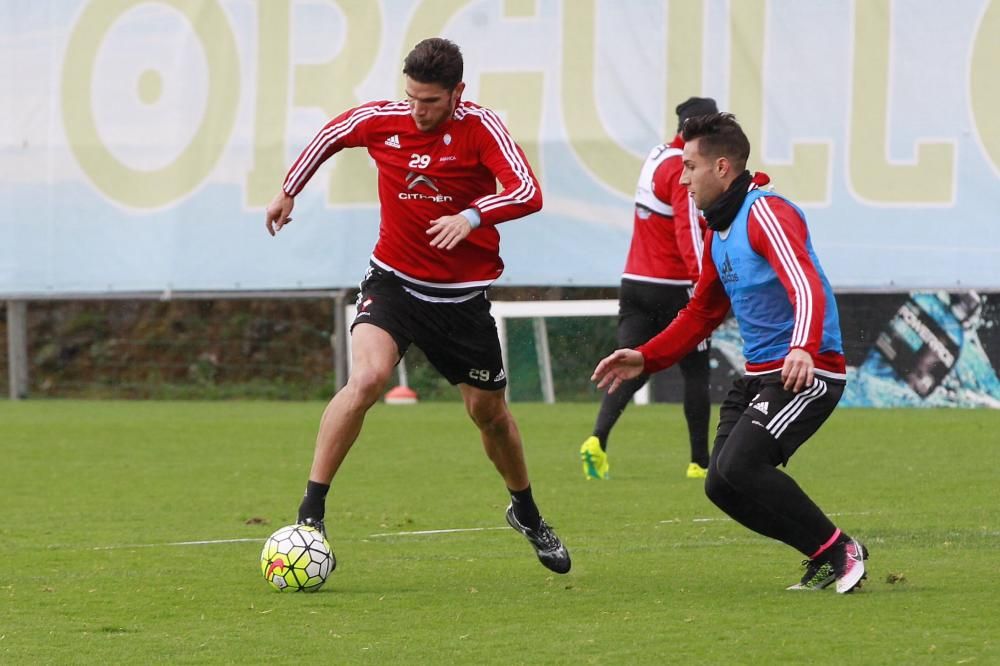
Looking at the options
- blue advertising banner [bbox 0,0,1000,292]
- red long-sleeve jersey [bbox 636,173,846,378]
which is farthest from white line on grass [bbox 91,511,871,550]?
blue advertising banner [bbox 0,0,1000,292]

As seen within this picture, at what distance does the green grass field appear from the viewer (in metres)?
5.00

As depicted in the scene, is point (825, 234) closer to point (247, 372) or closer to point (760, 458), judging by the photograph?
point (247, 372)

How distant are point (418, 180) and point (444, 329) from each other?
0.61 m

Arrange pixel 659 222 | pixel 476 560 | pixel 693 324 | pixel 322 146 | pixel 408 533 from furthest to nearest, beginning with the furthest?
1. pixel 659 222
2. pixel 408 533
3. pixel 322 146
4. pixel 476 560
5. pixel 693 324

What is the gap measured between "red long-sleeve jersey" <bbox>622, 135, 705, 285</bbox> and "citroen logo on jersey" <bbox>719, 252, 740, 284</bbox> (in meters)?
4.07

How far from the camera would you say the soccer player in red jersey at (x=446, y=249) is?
266 inches

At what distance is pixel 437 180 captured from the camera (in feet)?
22.8

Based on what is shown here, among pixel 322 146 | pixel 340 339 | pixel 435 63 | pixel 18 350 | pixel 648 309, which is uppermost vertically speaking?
pixel 435 63

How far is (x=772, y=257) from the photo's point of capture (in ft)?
19.1

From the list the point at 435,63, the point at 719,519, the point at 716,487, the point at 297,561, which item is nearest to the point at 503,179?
the point at 435,63

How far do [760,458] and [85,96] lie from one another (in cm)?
1438

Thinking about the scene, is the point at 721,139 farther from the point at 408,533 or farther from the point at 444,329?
the point at 408,533

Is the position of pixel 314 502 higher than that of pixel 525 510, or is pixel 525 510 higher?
pixel 314 502

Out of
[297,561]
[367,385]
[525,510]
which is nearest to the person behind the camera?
[297,561]
